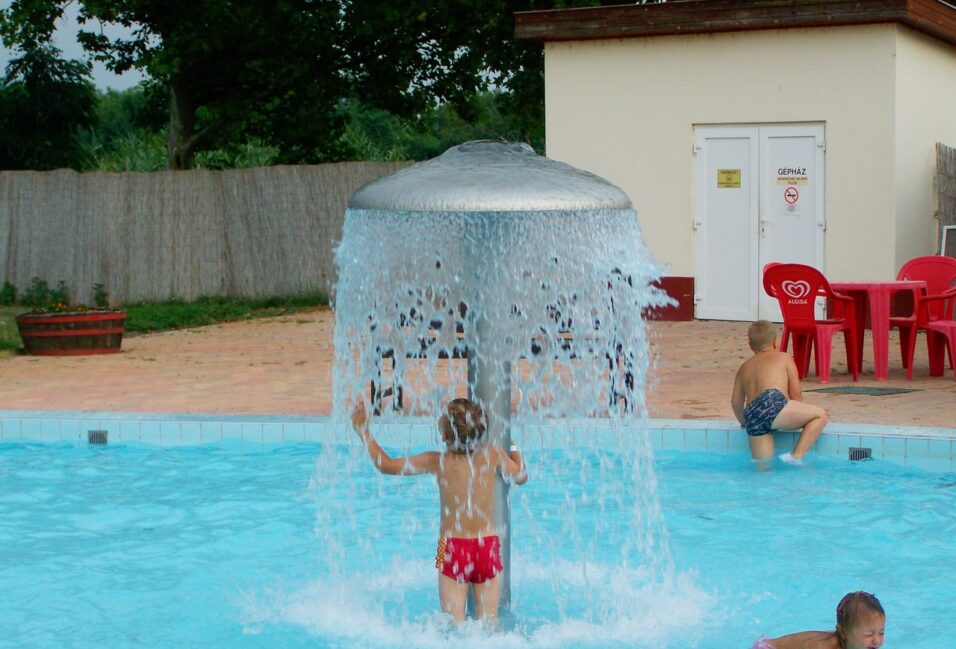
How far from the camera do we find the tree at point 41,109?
25.6 meters

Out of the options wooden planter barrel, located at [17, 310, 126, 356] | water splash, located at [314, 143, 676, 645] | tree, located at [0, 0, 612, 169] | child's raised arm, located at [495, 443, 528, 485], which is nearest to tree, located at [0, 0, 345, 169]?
tree, located at [0, 0, 612, 169]

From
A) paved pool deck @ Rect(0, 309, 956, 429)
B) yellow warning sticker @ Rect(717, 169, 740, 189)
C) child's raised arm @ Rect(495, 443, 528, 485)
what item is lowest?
paved pool deck @ Rect(0, 309, 956, 429)

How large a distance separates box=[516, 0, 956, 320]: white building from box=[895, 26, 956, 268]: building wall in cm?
3

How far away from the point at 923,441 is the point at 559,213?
427cm

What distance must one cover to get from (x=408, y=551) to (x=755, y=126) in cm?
922

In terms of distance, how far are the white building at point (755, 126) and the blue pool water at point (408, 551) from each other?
6.88 meters

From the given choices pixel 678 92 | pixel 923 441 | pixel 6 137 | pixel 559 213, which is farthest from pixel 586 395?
pixel 6 137

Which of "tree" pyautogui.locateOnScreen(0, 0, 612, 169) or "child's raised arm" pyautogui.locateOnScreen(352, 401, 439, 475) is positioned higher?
"tree" pyautogui.locateOnScreen(0, 0, 612, 169)

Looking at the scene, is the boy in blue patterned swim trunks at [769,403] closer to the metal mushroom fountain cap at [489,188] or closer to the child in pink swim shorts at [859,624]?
the metal mushroom fountain cap at [489,188]

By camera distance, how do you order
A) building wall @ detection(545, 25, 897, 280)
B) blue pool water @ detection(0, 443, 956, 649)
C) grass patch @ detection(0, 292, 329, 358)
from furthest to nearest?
1. grass patch @ detection(0, 292, 329, 358)
2. building wall @ detection(545, 25, 897, 280)
3. blue pool water @ detection(0, 443, 956, 649)

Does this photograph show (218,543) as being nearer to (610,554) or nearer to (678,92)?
(610,554)

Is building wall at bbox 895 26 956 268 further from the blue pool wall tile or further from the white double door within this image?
the blue pool wall tile

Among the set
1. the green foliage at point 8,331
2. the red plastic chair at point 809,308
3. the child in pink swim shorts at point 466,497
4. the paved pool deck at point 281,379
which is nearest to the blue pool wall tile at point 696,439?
the paved pool deck at point 281,379

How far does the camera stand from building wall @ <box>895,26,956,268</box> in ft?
48.3
